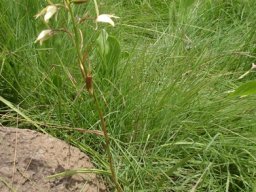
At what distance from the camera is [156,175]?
1396 mm

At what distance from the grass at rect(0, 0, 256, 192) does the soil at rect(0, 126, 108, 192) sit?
5cm

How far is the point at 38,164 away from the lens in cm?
123

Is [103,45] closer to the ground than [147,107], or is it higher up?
higher up

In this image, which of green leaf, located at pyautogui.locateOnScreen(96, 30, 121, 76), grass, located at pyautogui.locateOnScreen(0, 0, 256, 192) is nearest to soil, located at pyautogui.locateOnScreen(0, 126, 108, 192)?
grass, located at pyautogui.locateOnScreen(0, 0, 256, 192)

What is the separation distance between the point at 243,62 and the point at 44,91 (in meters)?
0.76

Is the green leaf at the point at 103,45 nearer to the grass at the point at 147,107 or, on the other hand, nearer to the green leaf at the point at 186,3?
the grass at the point at 147,107

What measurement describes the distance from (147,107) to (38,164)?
43 centimetres

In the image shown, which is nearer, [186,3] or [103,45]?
[103,45]

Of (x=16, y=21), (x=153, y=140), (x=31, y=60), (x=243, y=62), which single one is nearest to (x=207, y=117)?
(x=153, y=140)

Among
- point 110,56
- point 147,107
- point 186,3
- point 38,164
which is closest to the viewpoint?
point 38,164

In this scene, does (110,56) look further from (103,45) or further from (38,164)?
(38,164)

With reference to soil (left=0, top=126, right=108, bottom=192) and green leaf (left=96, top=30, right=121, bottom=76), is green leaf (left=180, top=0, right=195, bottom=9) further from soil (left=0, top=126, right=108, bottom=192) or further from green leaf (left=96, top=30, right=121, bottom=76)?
soil (left=0, top=126, right=108, bottom=192)

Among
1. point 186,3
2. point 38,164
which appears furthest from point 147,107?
point 186,3

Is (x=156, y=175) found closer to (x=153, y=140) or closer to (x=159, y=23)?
(x=153, y=140)
